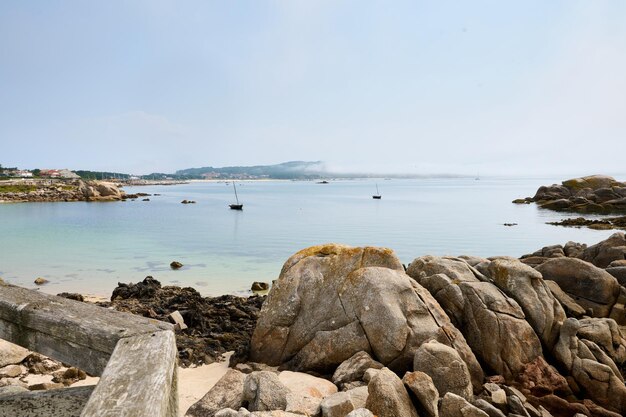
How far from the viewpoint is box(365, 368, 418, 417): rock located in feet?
19.7

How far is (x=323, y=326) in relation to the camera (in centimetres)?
942

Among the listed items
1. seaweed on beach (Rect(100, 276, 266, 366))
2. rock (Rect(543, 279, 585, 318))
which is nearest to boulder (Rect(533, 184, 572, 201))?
rock (Rect(543, 279, 585, 318))

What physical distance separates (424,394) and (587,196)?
81.8m

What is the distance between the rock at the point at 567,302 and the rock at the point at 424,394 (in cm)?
674

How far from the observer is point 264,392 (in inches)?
252

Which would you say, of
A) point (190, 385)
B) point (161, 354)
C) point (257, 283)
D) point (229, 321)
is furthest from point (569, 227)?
point (161, 354)

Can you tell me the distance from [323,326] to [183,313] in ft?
21.4

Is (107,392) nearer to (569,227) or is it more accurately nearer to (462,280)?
(462,280)

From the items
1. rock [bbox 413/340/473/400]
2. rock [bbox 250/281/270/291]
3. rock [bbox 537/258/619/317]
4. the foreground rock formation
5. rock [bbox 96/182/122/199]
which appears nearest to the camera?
the foreground rock formation

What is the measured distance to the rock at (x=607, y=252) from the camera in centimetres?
1825

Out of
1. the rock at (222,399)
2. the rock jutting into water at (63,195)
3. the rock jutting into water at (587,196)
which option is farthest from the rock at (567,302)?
the rock jutting into water at (63,195)

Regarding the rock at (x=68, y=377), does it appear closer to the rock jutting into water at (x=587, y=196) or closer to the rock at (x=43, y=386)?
the rock at (x=43, y=386)

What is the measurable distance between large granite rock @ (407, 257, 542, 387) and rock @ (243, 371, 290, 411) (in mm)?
5056

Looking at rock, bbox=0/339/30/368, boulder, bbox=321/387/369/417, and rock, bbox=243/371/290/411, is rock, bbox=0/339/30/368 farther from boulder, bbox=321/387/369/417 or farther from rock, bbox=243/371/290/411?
boulder, bbox=321/387/369/417
